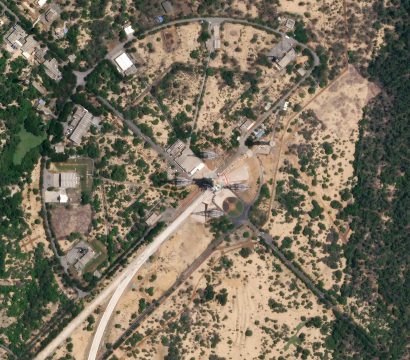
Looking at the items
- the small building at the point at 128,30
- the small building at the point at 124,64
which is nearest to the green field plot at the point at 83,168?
the small building at the point at 124,64

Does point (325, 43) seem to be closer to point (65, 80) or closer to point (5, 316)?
point (65, 80)

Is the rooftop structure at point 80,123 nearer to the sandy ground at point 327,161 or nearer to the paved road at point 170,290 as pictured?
the paved road at point 170,290

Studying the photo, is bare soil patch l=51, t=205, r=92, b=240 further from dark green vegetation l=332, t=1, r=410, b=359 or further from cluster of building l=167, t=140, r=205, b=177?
dark green vegetation l=332, t=1, r=410, b=359

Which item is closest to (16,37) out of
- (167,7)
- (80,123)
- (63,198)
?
(80,123)

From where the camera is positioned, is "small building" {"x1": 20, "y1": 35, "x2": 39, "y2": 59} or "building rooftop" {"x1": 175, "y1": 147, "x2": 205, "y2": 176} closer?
"building rooftop" {"x1": 175, "y1": 147, "x2": 205, "y2": 176}

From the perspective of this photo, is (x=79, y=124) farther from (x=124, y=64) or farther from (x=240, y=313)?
(x=240, y=313)

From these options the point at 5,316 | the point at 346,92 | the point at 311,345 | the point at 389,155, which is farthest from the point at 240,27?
the point at 5,316

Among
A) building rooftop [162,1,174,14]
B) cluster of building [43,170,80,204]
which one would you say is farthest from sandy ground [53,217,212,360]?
building rooftop [162,1,174,14]
